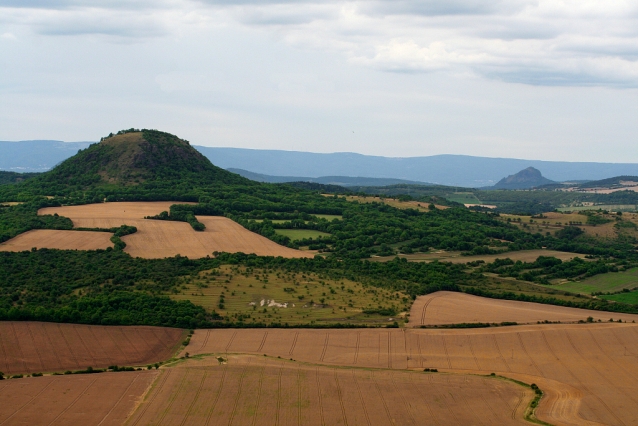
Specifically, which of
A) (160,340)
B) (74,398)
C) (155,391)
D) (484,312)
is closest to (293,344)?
(160,340)

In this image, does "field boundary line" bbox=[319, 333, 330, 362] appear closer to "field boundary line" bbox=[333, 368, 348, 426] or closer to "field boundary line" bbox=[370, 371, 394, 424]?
"field boundary line" bbox=[333, 368, 348, 426]

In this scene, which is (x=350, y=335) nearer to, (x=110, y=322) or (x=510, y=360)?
(x=510, y=360)

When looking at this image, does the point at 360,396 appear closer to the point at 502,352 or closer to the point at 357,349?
the point at 357,349

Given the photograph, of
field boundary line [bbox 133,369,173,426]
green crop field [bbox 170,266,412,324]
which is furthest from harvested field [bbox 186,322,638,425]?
green crop field [bbox 170,266,412,324]

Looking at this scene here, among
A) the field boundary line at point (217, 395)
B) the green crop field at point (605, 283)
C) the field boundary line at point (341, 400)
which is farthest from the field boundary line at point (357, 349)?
the green crop field at point (605, 283)

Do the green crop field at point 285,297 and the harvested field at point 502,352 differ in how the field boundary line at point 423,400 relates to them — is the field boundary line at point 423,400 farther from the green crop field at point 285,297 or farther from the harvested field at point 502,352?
the green crop field at point 285,297

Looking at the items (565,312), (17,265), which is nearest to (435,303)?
(565,312)
